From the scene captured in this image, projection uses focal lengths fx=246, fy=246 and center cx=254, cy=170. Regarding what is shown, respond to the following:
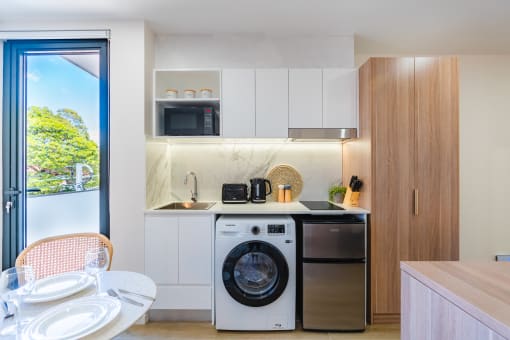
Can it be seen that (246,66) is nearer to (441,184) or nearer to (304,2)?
(304,2)

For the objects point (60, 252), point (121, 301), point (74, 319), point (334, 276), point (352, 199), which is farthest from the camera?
point (352, 199)

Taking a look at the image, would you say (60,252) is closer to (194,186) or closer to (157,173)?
(157,173)

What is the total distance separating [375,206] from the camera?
6.79ft

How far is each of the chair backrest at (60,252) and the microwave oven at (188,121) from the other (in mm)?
1110

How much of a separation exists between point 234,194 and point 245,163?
0.40 metres

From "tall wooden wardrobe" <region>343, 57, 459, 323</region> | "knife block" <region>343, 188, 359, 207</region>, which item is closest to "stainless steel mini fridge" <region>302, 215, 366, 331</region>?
"tall wooden wardrobe" <region>343, 57, 459, 323</region>

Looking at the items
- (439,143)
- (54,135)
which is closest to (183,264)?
(54,135)

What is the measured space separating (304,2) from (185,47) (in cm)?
124

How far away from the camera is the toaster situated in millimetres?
2553

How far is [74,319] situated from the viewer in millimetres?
810

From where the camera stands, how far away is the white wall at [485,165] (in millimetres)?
2779

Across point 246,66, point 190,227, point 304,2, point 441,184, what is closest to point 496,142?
point 441,184

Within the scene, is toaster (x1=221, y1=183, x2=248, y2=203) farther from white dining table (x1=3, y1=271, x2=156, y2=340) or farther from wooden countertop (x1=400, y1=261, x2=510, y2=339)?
wooden countertop (x1=400, y1=261, x2=510, y2=339)

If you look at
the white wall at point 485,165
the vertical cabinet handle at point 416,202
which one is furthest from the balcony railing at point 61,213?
the white wall at point 485,165
